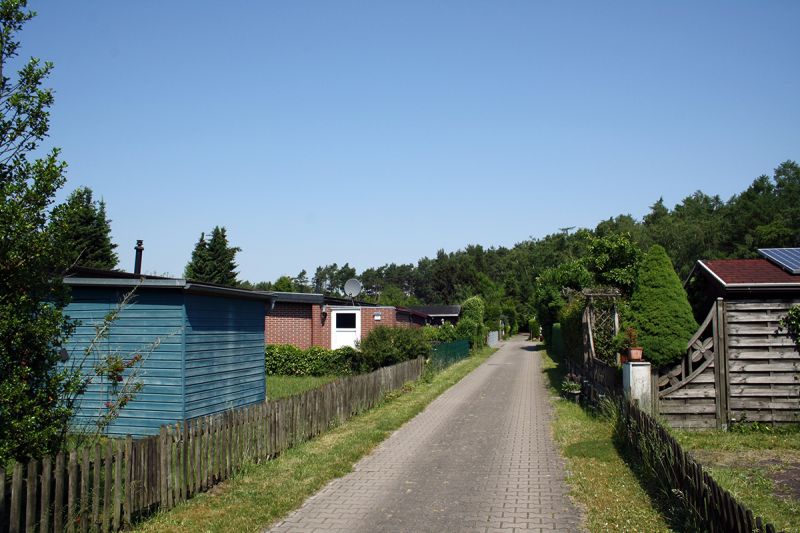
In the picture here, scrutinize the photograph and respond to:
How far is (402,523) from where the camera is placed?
24.6 feet

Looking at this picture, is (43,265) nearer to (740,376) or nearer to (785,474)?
(785,474)

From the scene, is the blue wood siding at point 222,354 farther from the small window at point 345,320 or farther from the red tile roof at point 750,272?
the small window at point 345,320

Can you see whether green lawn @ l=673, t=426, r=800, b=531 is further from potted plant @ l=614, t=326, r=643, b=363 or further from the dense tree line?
the dense tree line

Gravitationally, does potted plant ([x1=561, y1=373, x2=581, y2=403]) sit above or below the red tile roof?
below

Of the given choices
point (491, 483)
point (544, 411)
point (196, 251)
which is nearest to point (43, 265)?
point (491, 483)

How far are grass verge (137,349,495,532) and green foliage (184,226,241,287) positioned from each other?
1694 inches

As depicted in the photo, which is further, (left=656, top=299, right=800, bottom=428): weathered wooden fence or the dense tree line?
the dense tree line

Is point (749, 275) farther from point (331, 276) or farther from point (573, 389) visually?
point (331, 276)

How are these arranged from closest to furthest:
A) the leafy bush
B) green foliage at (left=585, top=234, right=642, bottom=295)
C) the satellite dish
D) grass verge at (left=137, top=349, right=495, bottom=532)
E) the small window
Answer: grass verge at (left=137, top=349, right=495, bottom=532), green foliage at (left=585, top=234, right=642, bottom=295), the small window, the satellite dish, the leafy bush

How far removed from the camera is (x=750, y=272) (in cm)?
1331

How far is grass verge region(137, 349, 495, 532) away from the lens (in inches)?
294

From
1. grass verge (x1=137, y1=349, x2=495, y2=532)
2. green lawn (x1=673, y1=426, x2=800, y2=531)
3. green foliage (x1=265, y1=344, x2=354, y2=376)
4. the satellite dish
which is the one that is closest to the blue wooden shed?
grass verge (x1=137, y1=349, x2=495, y2=532)

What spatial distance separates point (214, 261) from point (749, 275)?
4937 centimetres

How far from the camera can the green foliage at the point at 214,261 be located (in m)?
55.8
